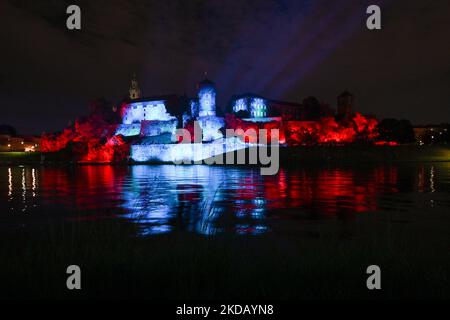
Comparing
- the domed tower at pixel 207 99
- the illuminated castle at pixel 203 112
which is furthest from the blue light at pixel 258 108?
the domed tower at pixel 207 99

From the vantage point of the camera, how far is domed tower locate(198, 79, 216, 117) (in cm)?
12412

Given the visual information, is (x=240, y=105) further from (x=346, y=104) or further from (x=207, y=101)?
(x=346, y=104)

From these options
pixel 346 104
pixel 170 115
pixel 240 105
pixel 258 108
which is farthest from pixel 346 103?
pixel 170 115

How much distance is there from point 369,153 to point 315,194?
7429 centimetres

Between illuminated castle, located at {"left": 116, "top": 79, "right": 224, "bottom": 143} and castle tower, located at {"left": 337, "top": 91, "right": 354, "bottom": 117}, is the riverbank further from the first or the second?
castle tower, located at {"left": 337, "top": 91, "right": 354, "bottom": 117}

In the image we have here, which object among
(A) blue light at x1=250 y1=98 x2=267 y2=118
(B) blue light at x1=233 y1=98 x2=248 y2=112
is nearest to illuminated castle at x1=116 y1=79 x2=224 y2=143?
(B) blue light at x1=233 y1=98 x2=248 y2=112

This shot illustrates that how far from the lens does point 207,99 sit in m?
124

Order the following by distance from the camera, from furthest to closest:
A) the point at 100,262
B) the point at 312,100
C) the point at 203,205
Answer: the point at 312,100 < the point at 203,205 < the point at 100,262

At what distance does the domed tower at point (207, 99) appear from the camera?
4887 inches

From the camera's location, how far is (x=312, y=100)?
140250 millimetres

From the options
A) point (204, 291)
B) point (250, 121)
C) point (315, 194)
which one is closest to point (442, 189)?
point (315, 194)

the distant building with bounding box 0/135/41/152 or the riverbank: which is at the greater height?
the distant building with bounding box 0/135/41/152

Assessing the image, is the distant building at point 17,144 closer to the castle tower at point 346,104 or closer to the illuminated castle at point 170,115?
the illuminated castle at point 170,115
